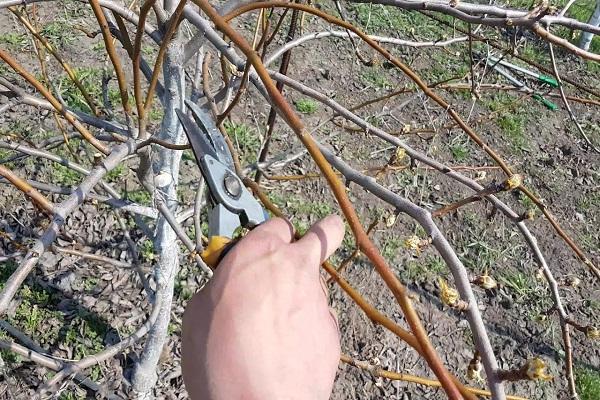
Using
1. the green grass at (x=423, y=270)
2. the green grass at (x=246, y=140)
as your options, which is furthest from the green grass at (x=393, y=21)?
the green grass at (x=423, y=270)

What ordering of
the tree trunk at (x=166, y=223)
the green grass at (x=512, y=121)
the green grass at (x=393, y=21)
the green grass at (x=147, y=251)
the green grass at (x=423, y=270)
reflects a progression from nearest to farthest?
1. the tree trunk at (x=166, y=223)
2. the green grass at (x=147, y=251)
3. the green grass at (x=423, y=270)
4. the green grass at (x=512, y=121)
5. the green grass at (x=393, y=21)

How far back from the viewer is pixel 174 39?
1218 mm

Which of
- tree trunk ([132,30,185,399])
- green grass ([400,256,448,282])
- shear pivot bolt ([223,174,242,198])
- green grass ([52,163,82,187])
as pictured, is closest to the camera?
shear pivot bolt ([223,174,242,198])

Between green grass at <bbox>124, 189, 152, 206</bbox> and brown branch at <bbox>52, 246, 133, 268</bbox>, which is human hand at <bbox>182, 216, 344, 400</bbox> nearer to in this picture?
brown branch at <bbox>52, 246, 133, 268</bbox>

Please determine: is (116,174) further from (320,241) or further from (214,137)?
(320,241)

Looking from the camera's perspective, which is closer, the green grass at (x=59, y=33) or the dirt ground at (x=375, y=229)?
the dirt ground at (x=375, y=229)

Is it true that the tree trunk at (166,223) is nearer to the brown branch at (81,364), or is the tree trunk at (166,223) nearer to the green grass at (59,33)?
the brown branch at (81,364)

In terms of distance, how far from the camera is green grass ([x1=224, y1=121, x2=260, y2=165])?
9.26 feet

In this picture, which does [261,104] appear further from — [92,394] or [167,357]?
[92,394]

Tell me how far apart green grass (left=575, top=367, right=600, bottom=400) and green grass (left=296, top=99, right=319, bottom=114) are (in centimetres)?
181

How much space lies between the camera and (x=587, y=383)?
246 centimetres

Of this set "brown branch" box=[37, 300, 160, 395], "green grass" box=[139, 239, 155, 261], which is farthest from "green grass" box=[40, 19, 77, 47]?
"brown branch" box=[37, 300, 160, 395]

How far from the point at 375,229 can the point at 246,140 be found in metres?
0.79

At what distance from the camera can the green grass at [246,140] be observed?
2823 mm
